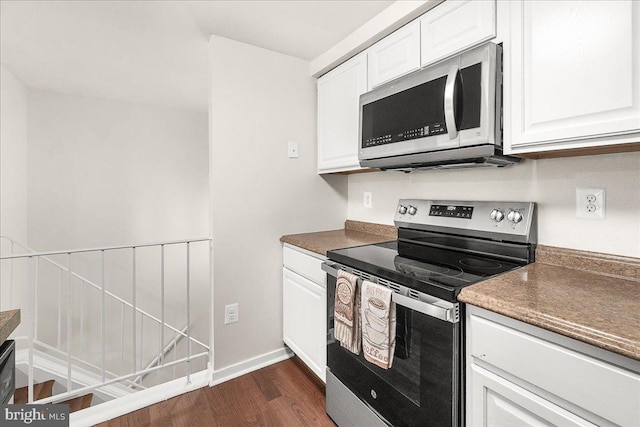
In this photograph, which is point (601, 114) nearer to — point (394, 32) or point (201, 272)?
point (394, 32)

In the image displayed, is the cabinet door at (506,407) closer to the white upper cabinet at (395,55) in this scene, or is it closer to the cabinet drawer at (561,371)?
the cabinet drawer at (561,371)

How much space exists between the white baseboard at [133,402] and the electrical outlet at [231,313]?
359 mm

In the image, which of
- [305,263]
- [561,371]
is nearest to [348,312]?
[305,263]

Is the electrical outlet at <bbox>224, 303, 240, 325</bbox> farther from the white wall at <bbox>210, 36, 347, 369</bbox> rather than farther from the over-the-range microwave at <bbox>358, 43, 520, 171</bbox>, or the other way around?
the over-the-range microwave at <bbox>358, 43, 520, 171</bbox>

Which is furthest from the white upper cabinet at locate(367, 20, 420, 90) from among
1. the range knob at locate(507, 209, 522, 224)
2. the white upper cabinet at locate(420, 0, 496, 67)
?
the range knob at locate(507, 209, 522, 224)

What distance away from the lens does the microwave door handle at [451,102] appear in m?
1.20

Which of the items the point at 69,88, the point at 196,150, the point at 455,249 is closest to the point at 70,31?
the point at 69,88

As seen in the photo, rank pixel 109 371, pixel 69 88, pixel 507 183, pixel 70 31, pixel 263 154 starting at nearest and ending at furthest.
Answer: pixel 507 183, pixel 70 31, pixel 263 154, pixel 69 88, pixel 109 371

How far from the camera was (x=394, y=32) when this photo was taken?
164 centimetres

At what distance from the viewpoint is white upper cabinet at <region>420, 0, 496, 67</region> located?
1.20 meters

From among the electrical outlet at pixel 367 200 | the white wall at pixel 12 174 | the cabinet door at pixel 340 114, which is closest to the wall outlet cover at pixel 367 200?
the electrical outlet at pixel 367 200

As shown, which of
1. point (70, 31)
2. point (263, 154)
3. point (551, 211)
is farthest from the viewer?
point (263, 154)

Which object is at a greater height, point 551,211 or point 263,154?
point 263,154

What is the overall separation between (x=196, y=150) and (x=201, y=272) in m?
1.62
